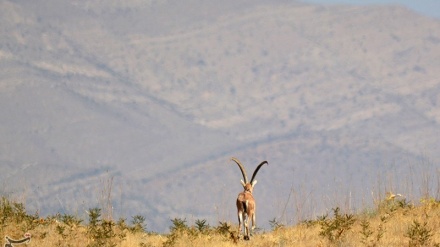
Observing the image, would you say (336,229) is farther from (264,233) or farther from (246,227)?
(264,233)

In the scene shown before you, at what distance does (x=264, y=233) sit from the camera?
2067 cm

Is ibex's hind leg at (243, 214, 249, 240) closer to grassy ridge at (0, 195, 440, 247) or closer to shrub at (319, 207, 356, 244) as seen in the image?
grassy ridge at (0, 195, 440, 247)

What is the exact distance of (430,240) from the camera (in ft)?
56.4

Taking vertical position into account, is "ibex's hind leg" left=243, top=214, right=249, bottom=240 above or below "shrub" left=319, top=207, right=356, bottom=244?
above

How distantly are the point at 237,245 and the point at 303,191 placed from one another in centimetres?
325

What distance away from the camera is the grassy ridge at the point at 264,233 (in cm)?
1795

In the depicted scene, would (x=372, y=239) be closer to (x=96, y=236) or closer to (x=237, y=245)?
(x=237, y=245)

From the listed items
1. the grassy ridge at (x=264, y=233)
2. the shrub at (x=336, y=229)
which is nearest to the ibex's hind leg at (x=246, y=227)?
the grassy ridge at (x=264, y=233)

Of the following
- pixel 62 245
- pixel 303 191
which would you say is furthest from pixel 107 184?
pixel 303 191

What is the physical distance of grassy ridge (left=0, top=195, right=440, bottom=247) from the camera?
58.9 ft

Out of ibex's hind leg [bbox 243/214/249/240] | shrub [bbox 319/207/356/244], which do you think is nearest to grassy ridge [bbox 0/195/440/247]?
shrub [bbox 319/207/356/244]

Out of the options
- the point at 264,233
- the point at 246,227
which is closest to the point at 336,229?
the point at 246,227

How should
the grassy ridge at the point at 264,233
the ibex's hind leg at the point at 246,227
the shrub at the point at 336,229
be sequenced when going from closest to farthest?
the grassy ridge at the point at 264,233 < the shrub at the point at 336,229 < the ibex's hind leg at the point at 246,227

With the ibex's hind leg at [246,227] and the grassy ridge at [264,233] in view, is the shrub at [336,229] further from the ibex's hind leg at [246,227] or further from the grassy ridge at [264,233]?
the ibex's hind leg at [246,227]
